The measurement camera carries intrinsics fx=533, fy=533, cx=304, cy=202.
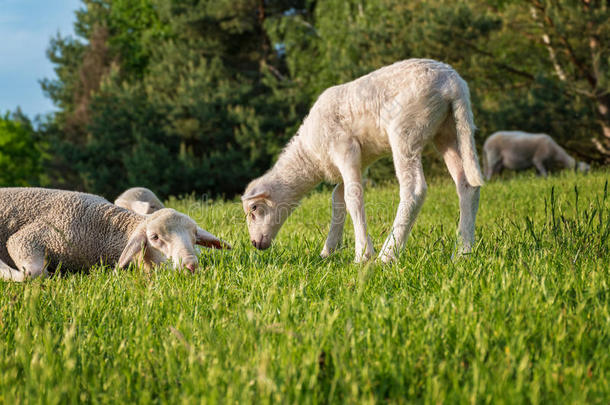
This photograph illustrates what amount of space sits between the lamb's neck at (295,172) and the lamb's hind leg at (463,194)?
4.06 feet

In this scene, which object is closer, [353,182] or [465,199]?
[465,199]

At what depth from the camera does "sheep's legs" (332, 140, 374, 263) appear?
4.25m

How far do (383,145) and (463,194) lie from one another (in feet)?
2.48

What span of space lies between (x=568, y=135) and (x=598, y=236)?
17430mm

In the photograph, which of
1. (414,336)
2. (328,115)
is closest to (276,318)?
(414,336)

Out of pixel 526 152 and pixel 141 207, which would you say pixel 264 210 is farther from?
pixel 526 152

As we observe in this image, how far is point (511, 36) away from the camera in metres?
21.9

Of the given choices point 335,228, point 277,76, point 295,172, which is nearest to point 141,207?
point 295,172

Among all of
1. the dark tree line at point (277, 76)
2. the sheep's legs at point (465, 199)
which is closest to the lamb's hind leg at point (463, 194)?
the sheep's legs at point (465, 199)

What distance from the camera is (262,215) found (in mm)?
5023

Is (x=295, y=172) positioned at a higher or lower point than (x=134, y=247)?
higher

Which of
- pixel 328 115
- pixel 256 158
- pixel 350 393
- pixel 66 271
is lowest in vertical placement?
pixel 256 158

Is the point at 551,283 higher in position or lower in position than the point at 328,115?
lower

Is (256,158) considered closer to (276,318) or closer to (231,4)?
(231,4)
